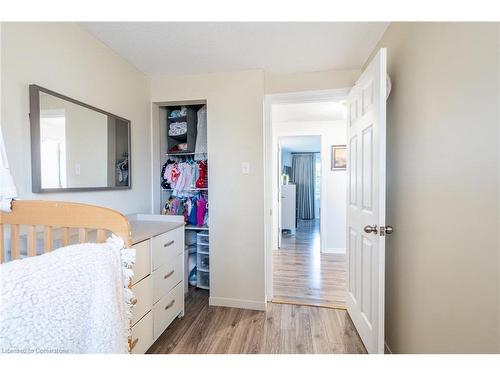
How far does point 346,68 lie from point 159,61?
165 centimetres

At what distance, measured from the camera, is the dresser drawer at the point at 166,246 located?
1.48m

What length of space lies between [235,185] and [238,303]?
112 centimetres

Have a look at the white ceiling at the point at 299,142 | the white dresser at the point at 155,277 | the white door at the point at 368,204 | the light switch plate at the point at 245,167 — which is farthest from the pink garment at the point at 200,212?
the white ceiling at the point at 299,142

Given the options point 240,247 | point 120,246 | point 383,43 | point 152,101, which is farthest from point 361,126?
point 152,101

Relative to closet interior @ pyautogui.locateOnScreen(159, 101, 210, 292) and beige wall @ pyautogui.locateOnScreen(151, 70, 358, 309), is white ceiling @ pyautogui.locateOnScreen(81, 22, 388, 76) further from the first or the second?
closet interior @ pyautogui.locateOnScreen(159, 101, 210, 292)

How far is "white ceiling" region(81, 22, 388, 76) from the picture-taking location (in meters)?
1.45

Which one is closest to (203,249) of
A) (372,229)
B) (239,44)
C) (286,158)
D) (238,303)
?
(238,303)

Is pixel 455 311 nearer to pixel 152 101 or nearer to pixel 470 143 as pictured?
pixel 470 143

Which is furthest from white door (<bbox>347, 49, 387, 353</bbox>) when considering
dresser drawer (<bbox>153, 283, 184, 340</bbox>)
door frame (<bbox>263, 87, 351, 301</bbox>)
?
dresser drawer (<bbox>153, 283, 184, 340</bbox>)

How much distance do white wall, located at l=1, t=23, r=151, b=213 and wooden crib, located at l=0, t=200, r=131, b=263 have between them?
1.10 feet

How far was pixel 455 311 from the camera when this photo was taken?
87 centimetres

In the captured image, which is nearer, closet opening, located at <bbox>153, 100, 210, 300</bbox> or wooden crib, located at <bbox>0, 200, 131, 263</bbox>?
wooden crib, located at <bbox>0, 200, 131, 263</bbox>

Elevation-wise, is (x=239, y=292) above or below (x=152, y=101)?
below

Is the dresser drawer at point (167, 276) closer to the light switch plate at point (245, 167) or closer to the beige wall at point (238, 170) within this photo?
the beige wall at point (238, 170)
